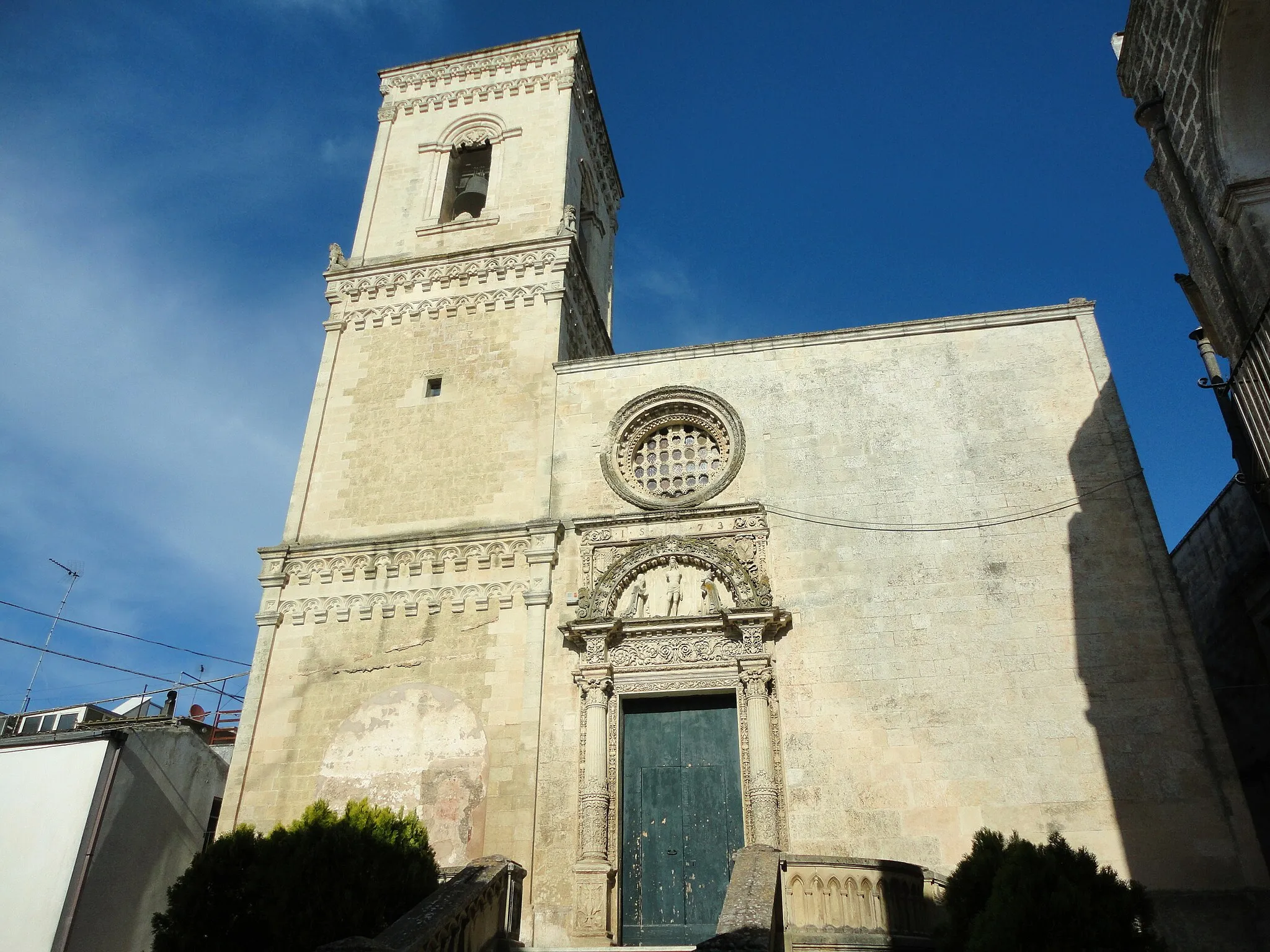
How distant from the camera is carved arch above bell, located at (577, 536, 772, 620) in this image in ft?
42.2

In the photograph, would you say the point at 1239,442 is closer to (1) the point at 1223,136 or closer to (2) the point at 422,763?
(1) the point at 1223,136

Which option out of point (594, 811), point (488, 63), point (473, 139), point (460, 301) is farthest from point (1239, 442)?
point (488, 63)

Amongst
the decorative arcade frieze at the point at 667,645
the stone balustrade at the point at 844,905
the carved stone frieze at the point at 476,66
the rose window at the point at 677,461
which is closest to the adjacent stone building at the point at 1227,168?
the stone balustrade at the point at 844,905

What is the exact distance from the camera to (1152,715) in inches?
444

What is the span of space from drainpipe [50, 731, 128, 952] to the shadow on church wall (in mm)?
14032

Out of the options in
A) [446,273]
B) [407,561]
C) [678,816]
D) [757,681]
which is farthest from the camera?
[446,273]

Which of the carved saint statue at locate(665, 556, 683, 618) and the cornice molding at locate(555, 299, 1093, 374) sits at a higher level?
the cornice molding at locate(555, 299, 1093, 374)

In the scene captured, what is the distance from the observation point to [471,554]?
14141 millimetres

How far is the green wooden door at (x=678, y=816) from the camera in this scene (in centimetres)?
1139

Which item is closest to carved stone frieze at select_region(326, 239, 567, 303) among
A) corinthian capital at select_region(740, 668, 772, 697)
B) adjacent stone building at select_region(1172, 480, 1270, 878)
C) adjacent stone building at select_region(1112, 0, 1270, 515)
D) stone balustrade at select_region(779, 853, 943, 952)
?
corinthian capital at select_region(740, 668, 772, 697)

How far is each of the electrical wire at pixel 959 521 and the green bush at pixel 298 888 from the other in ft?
23.1

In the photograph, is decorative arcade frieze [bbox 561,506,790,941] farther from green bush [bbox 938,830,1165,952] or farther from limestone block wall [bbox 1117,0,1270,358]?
limestone block wall [bbox 1117,0,1270,358]

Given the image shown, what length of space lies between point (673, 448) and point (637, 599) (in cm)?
281

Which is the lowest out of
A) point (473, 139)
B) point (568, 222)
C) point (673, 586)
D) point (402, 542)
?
point (673, 586)
